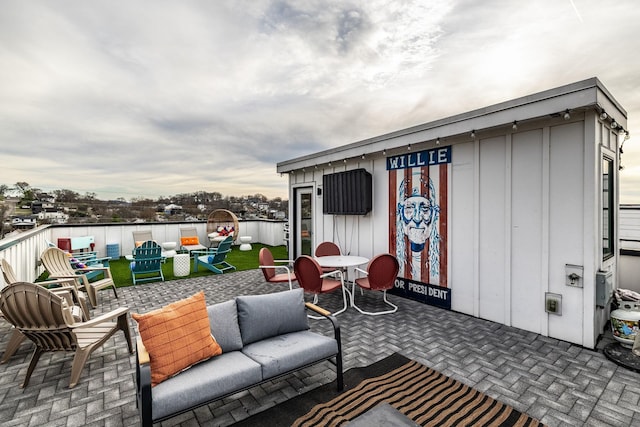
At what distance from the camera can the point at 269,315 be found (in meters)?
2.69

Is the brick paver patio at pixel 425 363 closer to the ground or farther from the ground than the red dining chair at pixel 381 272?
closer to the ground

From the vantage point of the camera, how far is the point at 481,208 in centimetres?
→ 430

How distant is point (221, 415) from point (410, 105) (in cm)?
747

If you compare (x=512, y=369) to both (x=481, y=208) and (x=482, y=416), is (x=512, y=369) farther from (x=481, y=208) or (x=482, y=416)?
(x=481, y=208)

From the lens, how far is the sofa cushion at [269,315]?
2602 mm

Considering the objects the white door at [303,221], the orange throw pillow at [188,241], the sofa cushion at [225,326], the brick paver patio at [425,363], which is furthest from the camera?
the orange throw pillow at [188,241]

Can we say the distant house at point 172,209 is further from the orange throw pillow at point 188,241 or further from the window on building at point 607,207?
the window on building at point 607,207

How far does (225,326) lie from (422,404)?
177cm

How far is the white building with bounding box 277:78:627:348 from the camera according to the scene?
132 inches

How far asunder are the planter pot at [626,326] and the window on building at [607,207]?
72cm

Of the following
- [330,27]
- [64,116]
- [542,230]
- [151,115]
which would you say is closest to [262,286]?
[542,230]

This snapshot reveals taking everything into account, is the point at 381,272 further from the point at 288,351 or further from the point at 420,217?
the point at 288,351

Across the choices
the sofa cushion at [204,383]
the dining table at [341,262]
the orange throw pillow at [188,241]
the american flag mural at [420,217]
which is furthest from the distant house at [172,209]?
the sofa cushion at [204,383]

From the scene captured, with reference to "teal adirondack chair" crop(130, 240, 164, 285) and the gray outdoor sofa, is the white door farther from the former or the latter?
the gray outdoor sofa
